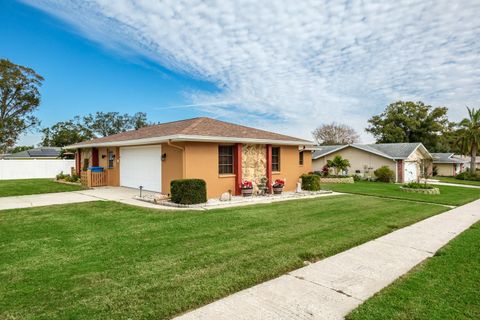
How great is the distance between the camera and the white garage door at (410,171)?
90.0 ft

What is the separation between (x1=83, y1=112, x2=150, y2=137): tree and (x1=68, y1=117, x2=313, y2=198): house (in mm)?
36300

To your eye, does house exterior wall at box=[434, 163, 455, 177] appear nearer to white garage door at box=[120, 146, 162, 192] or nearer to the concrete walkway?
white garage door at box=[120, 146, 162, 192]

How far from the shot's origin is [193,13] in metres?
10.9

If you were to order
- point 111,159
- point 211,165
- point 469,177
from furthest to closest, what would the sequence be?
point 469,177, point 111,159, point 211,165

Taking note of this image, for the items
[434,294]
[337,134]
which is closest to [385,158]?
[434,294]

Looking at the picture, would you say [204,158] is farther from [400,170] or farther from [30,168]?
[400,170]

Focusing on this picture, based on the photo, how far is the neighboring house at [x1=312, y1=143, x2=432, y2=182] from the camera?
26.7 metres

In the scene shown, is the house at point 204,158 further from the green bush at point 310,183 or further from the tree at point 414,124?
the tree at point 414,124

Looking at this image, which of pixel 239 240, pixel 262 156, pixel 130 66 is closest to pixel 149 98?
pixel 130 66

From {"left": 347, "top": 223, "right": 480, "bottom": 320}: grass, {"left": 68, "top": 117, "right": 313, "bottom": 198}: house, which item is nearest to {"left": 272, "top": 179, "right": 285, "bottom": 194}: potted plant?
{"left": 68, "top": 117, "right": 313, "bottom": 198}: house

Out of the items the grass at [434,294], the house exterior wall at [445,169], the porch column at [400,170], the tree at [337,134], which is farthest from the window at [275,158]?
the tree at [337,134]

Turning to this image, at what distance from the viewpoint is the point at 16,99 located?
34125mm

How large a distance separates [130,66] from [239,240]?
1652cm

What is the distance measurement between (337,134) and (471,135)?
2279cm
